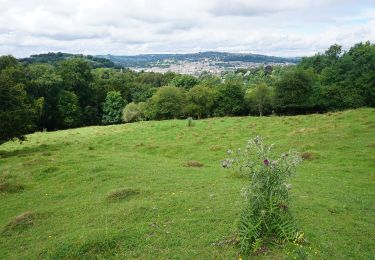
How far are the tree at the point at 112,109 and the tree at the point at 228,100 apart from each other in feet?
82.2

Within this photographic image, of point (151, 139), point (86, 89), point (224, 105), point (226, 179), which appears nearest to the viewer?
point (226, 179)

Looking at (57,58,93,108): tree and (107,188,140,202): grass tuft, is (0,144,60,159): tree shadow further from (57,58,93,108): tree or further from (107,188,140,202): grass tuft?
(57,58,93,108): tree

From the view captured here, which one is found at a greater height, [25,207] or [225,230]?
[225,230]

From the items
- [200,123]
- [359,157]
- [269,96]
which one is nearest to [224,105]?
[269,96]

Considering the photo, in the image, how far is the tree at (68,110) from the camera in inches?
2866

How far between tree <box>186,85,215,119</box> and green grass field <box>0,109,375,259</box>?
4183 centimetres

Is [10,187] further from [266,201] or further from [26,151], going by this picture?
[266,201]

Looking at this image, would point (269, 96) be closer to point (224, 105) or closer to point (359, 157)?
point (224, 105)

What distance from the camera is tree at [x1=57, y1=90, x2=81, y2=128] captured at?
7279 centimetres

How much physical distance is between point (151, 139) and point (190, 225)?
88.1 ft

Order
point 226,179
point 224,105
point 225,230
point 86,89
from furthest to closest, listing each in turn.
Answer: point 86,89, point 224,105, point 226,179, point 225,230

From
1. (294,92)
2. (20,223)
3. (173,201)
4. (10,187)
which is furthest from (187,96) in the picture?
(20,223)

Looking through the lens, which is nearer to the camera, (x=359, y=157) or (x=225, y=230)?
(x=225, y=230)

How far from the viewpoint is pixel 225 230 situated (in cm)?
1258
